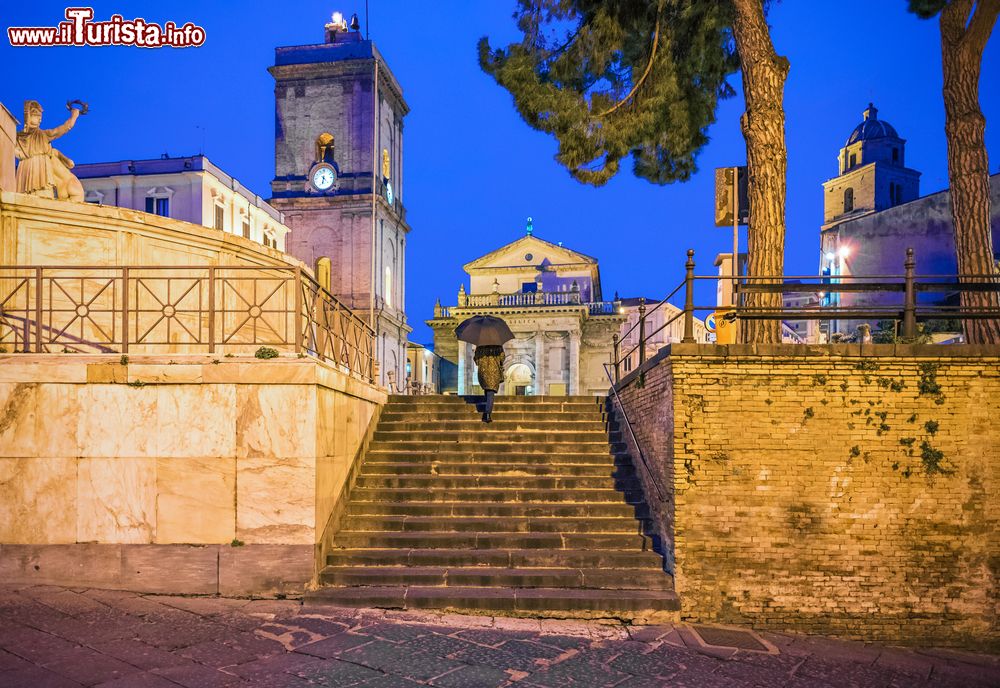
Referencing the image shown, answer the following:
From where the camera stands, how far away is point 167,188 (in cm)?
3819

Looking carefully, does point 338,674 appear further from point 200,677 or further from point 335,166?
point 335,166

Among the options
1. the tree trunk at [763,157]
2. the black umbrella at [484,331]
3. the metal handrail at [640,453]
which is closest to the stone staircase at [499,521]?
the metal handrail at [640,453]

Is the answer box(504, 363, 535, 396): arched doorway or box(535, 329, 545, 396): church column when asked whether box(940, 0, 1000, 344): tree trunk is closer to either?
Answer: box(535, 329, 545, 396): church column

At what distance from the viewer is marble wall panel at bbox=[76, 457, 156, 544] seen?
7.59 meters

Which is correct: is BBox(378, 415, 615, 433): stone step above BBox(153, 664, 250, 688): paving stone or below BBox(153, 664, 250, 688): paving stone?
above

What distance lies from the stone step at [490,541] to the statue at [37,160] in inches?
307

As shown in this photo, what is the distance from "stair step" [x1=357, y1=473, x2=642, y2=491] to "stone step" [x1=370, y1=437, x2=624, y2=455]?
88 centimetres

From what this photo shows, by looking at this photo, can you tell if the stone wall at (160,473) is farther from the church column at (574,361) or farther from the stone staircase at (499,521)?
the church column at (574,361)

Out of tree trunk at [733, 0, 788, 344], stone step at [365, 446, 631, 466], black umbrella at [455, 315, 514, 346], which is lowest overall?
stone step at [365, 446, 631, 466]

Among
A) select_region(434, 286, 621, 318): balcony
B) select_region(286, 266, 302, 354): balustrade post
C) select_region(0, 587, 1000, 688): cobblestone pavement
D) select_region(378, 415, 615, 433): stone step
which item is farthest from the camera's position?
select_region(434, 286, 621, 318): balcony

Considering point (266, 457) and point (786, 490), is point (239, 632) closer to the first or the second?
point (266, 457)

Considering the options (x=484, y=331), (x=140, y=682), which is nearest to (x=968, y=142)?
(x=484, y=331)

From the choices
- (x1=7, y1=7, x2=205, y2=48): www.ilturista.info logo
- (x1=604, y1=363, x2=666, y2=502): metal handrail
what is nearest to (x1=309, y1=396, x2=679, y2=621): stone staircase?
(x1=604, y1=363, x2=666, y2=502): metal handrail

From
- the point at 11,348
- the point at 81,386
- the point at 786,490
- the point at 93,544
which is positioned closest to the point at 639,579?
the point at 786,490
